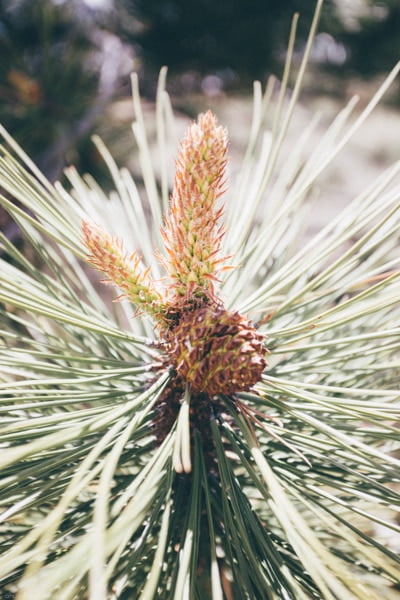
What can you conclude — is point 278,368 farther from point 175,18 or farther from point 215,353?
point 175,18

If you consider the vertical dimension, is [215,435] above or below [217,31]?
below

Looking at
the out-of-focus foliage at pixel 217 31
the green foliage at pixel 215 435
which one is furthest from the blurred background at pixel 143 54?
the green foliage at pixel 215 435

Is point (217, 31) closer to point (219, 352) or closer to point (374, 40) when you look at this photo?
point (374, 40)

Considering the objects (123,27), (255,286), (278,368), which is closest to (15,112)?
(123,27)

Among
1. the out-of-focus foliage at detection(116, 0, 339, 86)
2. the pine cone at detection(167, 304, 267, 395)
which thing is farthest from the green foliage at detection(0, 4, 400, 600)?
the out-of-focus foliage at detection(116, 0, 339, 86)

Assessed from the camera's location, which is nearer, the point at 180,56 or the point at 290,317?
the point at 290,317

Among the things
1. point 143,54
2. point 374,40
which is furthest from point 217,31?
point 374,40
